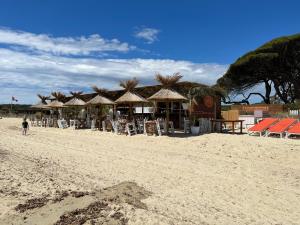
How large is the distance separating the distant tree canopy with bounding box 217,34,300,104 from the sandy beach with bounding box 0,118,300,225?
24072 millimetres

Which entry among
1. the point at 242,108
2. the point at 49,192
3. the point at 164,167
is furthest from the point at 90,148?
the point at 242,108

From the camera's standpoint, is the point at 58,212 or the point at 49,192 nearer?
the point at 58,212

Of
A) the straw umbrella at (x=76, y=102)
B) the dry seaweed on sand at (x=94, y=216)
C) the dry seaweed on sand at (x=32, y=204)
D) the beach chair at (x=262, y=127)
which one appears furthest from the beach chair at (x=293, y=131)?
the straw umbrella at (x=76, y=102)

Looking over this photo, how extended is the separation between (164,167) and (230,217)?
3348 mm

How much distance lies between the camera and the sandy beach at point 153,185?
4797mm

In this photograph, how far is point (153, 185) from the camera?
634cm

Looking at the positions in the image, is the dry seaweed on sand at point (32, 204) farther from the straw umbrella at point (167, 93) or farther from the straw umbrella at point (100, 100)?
the straw umbrella at point (100, 100)

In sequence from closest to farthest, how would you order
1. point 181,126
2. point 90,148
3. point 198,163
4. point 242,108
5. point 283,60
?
1. point 198,163
2. point 90,148
3. point 181,126
4. point 242,108
5. point 283,60

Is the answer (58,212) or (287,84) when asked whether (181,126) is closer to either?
(58,212)

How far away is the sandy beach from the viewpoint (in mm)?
4797

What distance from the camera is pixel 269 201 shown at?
18.2ft

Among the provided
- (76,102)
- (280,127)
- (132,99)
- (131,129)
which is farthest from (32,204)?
(76,102)

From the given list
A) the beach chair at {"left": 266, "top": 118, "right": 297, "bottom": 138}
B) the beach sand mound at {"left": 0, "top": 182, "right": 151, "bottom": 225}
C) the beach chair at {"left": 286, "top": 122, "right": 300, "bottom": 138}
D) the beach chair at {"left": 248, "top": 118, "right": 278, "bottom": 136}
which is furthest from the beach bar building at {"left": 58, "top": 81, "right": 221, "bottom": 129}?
the beach sand mound at {"left": 0, "top": 182, "right": 151, "bottom": 225}

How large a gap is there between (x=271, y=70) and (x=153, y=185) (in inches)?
1197
